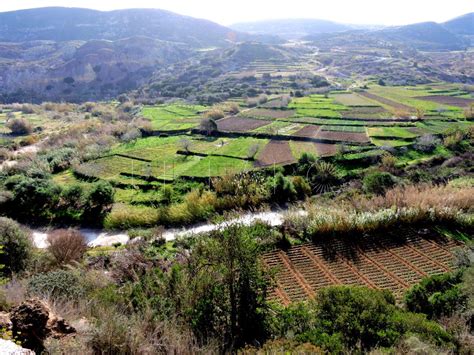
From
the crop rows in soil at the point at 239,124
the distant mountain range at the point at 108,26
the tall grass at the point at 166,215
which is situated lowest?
the tall grass at the point at 166,215

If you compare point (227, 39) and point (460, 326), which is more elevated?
point (227, 39)

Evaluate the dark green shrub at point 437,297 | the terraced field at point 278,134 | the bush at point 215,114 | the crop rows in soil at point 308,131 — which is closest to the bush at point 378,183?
the terraced field at point 278,134

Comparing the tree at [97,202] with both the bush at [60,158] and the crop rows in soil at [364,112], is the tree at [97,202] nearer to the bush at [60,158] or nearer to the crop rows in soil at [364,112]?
the bush at [60,158]

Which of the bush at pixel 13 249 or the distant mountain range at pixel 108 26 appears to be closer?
the bush at pixel 13 249

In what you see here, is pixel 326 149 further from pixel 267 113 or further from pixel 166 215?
pixel 267 113

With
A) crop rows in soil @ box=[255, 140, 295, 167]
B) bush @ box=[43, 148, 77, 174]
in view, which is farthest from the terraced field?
bush @ box=[43, 148, 77, 174]

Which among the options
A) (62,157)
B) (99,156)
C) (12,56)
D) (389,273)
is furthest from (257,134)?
(12,56)

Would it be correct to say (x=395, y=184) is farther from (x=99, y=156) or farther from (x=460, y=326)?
(x=99, y=156)
